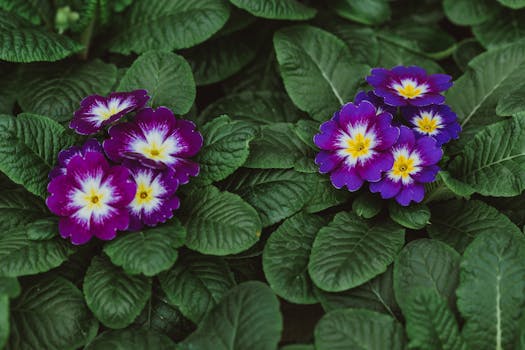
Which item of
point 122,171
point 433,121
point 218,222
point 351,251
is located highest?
point 433,121

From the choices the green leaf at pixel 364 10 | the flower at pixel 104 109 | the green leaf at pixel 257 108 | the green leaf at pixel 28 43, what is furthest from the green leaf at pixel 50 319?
the green leaf at pixel 364 10

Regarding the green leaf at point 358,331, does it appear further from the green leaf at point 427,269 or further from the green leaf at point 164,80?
the green leaf at point 164,80

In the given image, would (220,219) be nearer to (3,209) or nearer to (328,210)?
(328,210)

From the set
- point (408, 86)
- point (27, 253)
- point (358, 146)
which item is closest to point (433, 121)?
point (408, 86)

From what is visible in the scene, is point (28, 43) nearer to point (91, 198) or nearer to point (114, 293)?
point (91, 198)

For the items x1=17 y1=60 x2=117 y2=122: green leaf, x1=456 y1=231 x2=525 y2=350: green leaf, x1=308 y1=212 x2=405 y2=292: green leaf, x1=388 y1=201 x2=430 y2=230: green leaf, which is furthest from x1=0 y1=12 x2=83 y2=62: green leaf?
x1=456 y1=231 x2=525 y2=350: green leaf

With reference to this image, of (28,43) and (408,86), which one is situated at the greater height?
(408,86)

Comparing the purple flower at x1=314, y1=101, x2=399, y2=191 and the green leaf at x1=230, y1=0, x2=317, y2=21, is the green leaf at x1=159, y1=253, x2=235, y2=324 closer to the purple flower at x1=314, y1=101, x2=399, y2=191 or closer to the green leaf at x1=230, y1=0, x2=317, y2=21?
the purple flower at x1=314, y1=101, x2=399, y2=191
